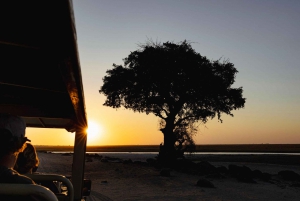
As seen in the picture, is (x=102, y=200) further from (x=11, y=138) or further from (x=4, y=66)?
(x=11, y=138)

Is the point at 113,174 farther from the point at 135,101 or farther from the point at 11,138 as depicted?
the point at 11,138

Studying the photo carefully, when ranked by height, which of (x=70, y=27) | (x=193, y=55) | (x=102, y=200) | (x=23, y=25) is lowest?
(x=102, y=200)

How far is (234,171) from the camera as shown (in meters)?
21.4

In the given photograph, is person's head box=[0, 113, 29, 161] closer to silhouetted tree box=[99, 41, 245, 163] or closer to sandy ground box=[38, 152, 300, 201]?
sandy ground box=[38, 152, 300, 201]

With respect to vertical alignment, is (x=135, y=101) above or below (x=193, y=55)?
below

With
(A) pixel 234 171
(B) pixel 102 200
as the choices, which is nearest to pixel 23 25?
(B) pixel 102 200

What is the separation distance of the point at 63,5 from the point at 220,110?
81.9 feet

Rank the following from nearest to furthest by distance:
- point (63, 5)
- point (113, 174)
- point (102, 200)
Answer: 1. point (63, 5)
2. point (102, 200)
3. point (113, 174)

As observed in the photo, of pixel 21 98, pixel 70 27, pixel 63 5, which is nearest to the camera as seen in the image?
pixel 63 5

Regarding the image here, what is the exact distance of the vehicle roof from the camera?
180 centimetres

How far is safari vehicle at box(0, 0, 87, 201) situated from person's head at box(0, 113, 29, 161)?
0.24 metres

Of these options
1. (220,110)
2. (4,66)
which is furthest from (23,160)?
(220,110)

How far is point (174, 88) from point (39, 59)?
2148cm

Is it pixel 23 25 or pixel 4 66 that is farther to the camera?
pixel 4 66
